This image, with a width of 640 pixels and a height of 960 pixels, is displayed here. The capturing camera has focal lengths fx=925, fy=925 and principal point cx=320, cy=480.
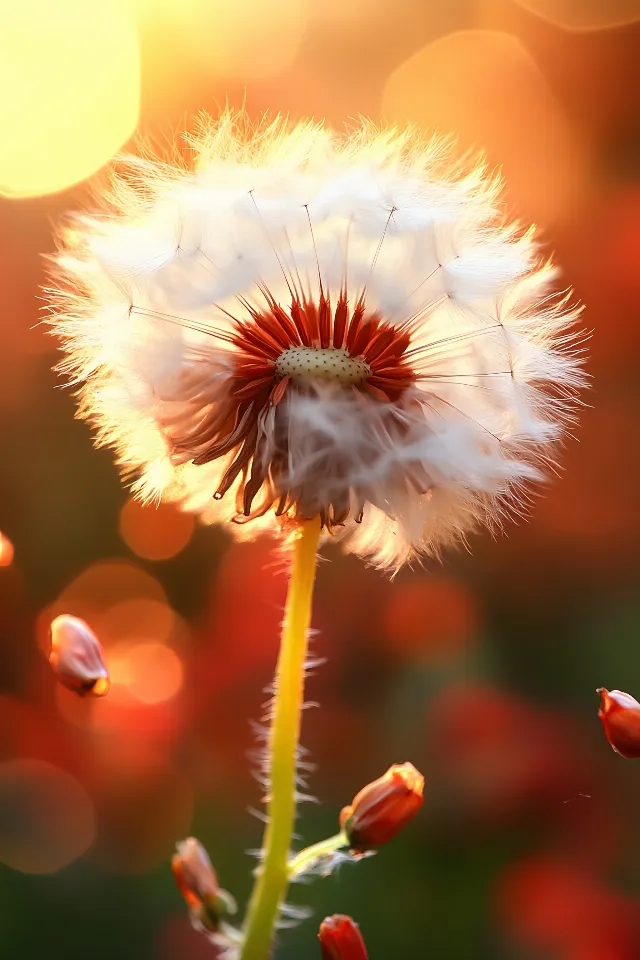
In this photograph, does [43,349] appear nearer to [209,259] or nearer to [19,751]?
[19,751]

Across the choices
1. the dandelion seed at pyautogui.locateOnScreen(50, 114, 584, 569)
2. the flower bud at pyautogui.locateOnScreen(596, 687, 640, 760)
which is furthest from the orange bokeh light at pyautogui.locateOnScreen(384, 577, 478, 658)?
the flower bud at pyautogui.locateOnScreen(596, 687, 640, 760)

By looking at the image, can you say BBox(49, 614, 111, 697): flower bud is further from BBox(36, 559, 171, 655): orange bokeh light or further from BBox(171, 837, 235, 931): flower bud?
BBox(36, 559, 171, 655): orange bokeh light

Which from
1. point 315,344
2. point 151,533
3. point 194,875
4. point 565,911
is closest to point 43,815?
point 151,533

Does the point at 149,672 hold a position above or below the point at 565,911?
above

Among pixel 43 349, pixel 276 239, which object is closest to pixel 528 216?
pixel 43 349

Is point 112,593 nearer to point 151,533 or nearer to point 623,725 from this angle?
point 151,533

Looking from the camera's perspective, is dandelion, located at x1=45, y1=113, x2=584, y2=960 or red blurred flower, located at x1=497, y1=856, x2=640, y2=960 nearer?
dandelion, located at x1=45, y1=113, x2=584, y2=960

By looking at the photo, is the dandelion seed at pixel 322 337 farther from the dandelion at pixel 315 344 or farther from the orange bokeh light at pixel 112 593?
the orange bokeh light at pixel 112 593
